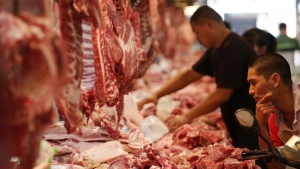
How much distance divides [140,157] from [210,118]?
9.30 feet

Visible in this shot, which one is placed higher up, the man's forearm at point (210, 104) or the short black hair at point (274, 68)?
the short black hair at point (274, 68)

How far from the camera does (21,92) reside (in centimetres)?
228

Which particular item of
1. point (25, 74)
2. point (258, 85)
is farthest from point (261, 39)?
point (25, 74)

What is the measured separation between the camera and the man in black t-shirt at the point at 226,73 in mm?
5738

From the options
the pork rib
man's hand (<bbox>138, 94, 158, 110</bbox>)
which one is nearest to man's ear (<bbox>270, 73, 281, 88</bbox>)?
the pork rib

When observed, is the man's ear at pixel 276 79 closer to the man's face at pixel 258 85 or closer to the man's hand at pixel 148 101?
the man's face at pixel 258 85

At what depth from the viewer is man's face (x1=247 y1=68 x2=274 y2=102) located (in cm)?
399

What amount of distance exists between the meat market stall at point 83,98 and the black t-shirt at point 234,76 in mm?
249

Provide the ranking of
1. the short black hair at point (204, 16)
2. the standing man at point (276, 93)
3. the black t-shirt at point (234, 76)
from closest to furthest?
the standing man at point (276, 93) → the black t-shirt at point (234, 76) → the short black hair at point (204, 16)

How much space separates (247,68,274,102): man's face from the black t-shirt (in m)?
1.51

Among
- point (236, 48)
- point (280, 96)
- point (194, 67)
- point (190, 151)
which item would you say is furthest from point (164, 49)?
point (280, 96)

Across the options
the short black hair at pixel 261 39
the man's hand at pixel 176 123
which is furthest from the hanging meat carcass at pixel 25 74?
the short black hair at pixel 261 39

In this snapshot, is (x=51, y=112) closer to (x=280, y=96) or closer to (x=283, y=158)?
(x=283, y=158)

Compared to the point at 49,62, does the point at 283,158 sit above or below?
below
